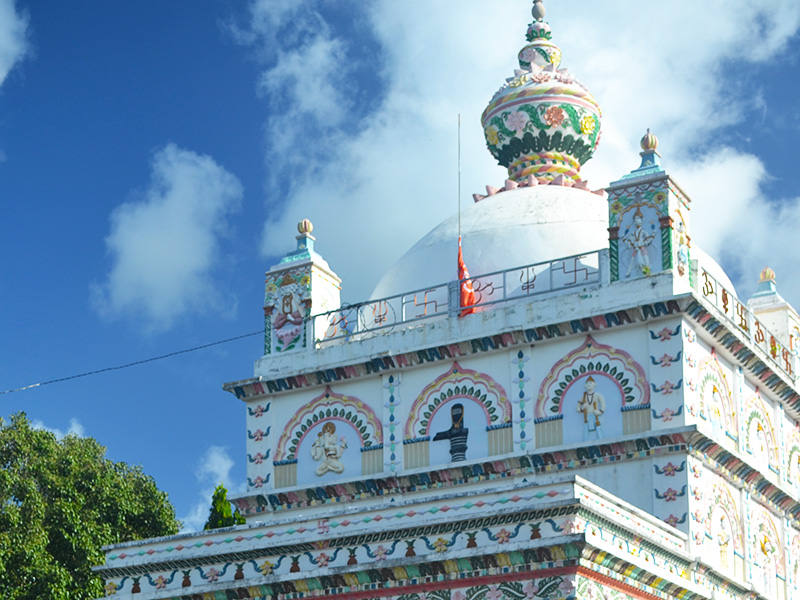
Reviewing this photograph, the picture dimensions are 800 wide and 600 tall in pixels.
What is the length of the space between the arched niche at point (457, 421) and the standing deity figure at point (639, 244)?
2.78 meters

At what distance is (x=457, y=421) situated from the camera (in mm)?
23844

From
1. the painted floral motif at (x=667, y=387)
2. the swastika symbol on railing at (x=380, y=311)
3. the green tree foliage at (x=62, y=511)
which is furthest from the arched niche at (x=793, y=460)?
the green tree foliage at (x=62, y=511)

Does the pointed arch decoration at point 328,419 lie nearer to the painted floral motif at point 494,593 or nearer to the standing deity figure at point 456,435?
the standing deity figure at point 456,435

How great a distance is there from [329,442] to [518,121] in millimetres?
8036

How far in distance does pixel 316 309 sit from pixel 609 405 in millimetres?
5606

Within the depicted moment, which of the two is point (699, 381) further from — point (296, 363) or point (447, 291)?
point (296, 363)

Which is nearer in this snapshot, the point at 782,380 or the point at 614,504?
the point at 614,504

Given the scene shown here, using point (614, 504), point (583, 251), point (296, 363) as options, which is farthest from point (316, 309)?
point (614, 504)

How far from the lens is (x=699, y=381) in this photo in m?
22.7

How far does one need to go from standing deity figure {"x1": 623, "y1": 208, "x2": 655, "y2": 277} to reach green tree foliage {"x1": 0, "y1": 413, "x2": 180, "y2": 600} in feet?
44.3

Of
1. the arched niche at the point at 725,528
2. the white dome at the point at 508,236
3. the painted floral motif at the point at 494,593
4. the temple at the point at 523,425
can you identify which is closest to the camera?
the painted floral motif at the point at 494,593

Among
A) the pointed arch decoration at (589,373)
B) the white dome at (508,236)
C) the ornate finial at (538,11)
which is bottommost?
the pointed arch decoration at (589,373)

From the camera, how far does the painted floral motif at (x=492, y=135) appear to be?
29781 millimetres

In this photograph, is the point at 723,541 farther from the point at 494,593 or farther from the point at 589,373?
the point at 494,593
